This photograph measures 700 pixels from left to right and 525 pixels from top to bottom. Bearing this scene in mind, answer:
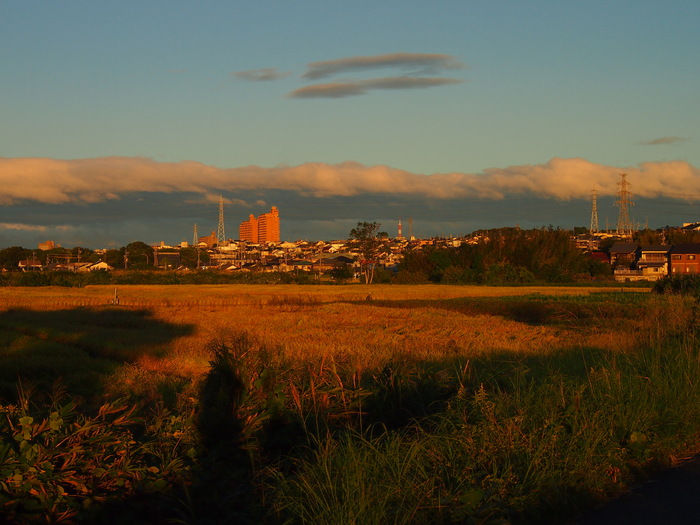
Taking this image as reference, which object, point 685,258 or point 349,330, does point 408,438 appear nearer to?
point 349,330

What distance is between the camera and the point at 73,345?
23.6 metres

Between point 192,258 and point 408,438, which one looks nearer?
point 408,438

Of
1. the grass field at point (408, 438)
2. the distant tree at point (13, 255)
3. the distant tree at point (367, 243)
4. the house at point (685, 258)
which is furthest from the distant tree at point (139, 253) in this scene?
the grass field at point (408, 438)

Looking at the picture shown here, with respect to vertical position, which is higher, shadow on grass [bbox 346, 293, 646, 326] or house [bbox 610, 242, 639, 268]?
house [bbox 610, 242, 639, 268]

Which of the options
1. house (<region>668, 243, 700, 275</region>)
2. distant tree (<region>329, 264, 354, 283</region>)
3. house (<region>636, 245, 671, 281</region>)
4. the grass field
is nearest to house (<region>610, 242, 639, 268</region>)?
house (<region>636, 245, 671, 281</region>)

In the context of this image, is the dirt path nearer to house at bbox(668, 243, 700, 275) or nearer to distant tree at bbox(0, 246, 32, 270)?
house at bbox(668, 243, 700, 275)

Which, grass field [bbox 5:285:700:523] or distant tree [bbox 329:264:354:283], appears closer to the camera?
grass field [bbox 5:285:700:523]

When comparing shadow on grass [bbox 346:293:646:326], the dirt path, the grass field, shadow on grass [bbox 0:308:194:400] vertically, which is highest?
the grass field

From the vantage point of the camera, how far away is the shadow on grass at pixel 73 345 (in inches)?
612

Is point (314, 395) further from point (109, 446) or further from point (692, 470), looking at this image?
point (692, 470)

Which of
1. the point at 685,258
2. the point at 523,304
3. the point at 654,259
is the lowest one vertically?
the point at 523,304

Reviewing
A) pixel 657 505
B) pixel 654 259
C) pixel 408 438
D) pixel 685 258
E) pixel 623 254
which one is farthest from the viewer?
pixel 623 254

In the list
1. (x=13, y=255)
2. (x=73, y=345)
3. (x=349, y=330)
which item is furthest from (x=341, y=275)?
(x=13, y=255)

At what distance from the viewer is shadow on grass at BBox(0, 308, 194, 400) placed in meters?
15.5
